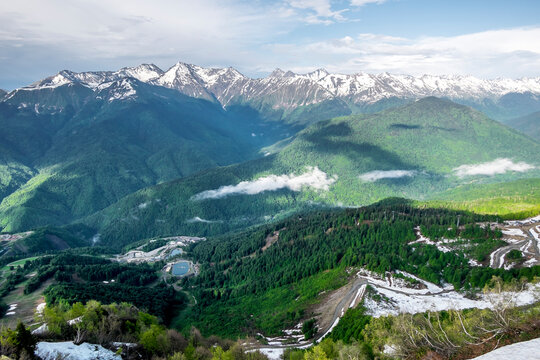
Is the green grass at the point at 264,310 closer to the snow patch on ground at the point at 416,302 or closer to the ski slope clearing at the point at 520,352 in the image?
the snow patch on ground at the point at 416,302

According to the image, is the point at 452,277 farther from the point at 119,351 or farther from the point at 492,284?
the point at 119,351

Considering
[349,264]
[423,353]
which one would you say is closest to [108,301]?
[349,264]

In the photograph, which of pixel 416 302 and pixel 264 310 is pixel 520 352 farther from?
pixel 264 310

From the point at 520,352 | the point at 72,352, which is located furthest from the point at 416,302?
the point at 72,352

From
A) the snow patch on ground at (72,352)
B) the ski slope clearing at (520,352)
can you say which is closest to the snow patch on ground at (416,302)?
the ski slope clearing at (520,352)

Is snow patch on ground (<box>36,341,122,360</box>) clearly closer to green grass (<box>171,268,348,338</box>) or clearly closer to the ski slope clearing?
the ski slope clearing
